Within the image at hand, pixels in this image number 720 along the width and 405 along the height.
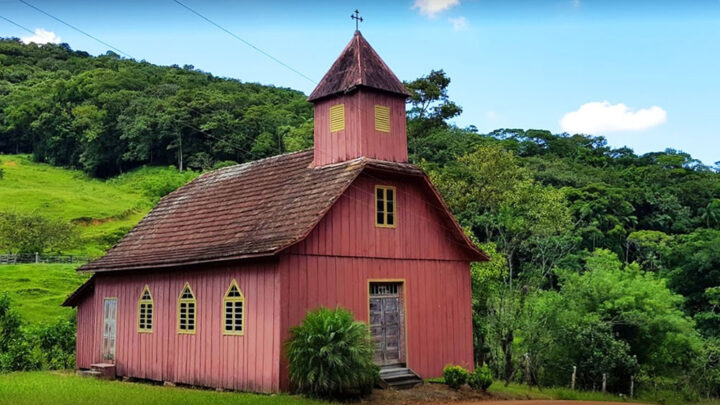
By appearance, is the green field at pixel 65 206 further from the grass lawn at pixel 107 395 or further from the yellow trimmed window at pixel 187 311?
the yellow trimmed window at pixel 187 311

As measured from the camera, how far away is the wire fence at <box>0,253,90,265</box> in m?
47.8

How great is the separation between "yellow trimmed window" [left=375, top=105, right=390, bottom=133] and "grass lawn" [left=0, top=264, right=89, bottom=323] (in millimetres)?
24024

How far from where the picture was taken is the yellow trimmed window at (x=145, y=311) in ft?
66.3

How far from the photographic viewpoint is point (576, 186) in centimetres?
5484

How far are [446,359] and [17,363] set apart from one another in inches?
604

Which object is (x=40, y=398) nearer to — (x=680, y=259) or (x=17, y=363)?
(x=17, y=363)

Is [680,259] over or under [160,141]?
under

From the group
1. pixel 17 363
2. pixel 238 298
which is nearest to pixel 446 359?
pixel 238 298

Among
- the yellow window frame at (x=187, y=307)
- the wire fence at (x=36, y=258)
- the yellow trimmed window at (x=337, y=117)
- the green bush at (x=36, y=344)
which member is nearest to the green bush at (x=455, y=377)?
the yellow window frame at (x=187, y=307)

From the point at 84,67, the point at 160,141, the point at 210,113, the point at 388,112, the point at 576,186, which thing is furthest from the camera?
the point at 84,67

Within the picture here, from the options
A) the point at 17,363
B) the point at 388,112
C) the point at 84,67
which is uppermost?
the point at 84,67

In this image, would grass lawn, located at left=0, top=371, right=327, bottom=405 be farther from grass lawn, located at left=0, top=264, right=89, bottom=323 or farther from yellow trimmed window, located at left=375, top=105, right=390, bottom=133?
grass lawn, located at left=0, top=264, right=89, bottom=323

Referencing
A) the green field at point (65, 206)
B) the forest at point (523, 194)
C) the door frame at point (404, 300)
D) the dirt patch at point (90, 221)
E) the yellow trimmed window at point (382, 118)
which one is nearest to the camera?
the door frame at point (404, 300)

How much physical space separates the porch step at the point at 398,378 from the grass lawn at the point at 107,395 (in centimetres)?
273
